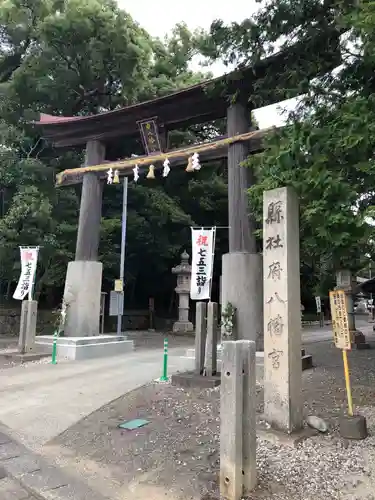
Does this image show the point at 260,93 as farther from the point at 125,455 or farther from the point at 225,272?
the point at 125,455

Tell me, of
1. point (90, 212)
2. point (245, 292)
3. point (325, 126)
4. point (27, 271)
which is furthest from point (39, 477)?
point (90, 212)

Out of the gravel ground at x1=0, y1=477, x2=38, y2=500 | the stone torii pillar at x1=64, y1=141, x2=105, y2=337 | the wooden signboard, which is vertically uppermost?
the stone torii pillar at x1=64, y1=141, x2=105, y2=337

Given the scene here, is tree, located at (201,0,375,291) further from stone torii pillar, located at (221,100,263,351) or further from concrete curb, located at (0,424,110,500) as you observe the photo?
concrete curb, located at (0,424,110,500)

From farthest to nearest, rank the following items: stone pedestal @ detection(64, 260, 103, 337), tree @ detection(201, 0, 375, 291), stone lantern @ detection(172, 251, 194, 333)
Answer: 1. stone lantern @ detection(172, 251, 194, 333)
2. stone pedestal @ detection(64, 260, 103, 337)
3. tree @ detection(201, 0, 375, 291)

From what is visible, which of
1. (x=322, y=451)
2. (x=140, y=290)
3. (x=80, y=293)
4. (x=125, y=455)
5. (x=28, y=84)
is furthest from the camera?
(x=140, y=290)

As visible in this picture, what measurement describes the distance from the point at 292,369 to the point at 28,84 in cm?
1640

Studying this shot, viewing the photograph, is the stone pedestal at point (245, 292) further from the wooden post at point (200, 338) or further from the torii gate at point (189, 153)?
the wooden post at point (200, 338)

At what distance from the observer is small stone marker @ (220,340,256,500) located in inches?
139

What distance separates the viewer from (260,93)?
8266mm

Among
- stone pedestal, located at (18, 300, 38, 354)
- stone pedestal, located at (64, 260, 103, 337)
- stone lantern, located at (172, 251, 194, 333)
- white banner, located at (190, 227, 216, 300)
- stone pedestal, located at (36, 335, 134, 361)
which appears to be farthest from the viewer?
stone lantern, located at (172, 251, 194, 333)

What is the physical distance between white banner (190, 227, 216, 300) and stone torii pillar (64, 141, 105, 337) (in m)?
3.80

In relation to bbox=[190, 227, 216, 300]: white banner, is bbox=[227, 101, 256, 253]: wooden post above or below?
above

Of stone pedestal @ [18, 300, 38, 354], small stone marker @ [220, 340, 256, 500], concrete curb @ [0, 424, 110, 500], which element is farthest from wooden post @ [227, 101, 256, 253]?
concrete curb @ [0, 424, 110, 500]

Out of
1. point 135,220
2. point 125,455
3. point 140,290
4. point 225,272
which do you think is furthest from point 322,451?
point 140,290
